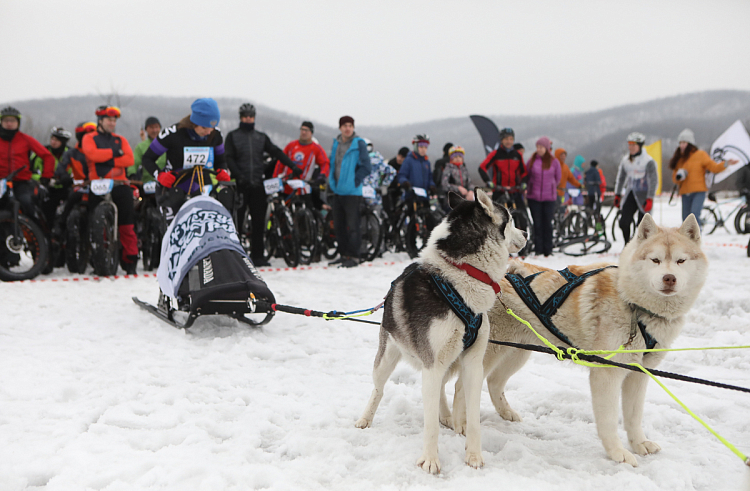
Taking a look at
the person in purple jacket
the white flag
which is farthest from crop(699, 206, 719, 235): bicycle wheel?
the person in purple jacket

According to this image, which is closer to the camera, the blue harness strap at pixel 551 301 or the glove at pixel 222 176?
the blue harness strap at pixel 551 301

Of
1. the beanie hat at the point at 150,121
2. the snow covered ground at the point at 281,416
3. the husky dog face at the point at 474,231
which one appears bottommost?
the snow covered ground at the point at 281,416

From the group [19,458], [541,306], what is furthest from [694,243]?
[19,458]

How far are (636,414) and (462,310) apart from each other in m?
1.09

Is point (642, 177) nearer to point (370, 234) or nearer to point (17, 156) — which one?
point (370, 234)

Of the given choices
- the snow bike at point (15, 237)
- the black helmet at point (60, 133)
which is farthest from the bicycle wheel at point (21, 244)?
the black helmet at point (60, 133)

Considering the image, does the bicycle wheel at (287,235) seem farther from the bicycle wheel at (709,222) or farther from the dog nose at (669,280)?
the bicycle wheel at (709,222)

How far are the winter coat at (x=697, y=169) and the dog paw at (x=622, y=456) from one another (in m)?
7.96

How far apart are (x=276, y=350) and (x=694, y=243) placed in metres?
2.89

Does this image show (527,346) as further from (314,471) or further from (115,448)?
(115,448)

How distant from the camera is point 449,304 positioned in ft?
6.90

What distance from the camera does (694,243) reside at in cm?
227

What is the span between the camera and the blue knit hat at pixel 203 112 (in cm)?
475

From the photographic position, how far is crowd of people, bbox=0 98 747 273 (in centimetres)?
662
